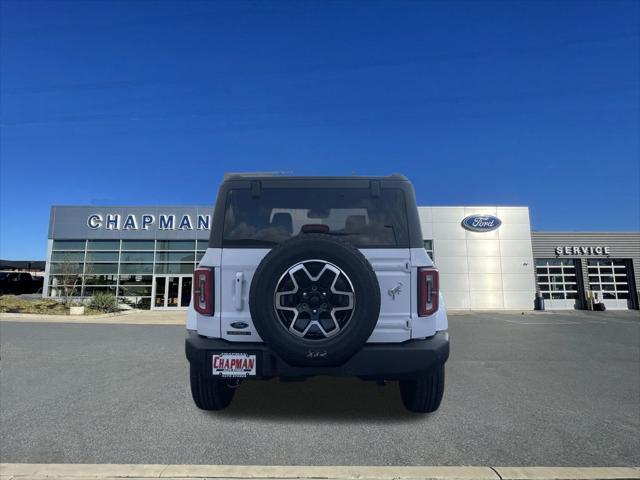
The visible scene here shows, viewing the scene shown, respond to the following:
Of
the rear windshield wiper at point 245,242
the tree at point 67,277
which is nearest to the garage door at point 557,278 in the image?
the rear windshield wiper at point 245,242

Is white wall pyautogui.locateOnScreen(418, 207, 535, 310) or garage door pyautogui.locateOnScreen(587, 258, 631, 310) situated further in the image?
garage door pyautogui.locateOnScreen(587, 258, 631, 310)

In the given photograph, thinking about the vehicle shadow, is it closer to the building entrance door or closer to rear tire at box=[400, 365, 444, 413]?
rear tire at box=[400, 365, 444, 413]

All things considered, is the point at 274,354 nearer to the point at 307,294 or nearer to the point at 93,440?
the point at 307,294

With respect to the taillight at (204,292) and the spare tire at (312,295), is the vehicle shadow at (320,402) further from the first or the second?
the taillight at (204,292)

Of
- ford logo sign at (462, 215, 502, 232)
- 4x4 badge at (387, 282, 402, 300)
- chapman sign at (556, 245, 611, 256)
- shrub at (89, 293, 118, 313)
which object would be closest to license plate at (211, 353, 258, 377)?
4x4 badge at (387, 282, 402, 300)

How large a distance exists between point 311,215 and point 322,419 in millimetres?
1952

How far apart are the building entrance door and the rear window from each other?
22419 mm

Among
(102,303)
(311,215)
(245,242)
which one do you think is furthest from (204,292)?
(102,303)

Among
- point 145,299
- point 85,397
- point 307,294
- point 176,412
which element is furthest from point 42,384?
point 145,299

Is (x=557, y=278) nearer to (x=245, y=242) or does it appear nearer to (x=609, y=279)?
(x=609, y=279)

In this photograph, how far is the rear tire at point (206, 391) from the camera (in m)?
3.54

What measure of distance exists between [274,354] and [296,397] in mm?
1446

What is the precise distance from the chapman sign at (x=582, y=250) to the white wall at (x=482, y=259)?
3665 millimetres

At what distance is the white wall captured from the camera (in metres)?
25.5
